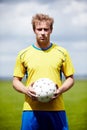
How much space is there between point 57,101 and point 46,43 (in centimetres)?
37

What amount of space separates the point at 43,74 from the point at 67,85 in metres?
0.17

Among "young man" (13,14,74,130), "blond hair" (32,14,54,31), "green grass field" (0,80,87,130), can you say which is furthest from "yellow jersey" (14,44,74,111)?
"green grass field" (0,80,87,130)

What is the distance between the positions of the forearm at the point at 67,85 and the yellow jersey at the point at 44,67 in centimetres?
3

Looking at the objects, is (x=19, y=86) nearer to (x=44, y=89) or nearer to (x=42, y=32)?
(x=44, y=89)

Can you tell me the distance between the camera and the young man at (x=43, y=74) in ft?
9.59

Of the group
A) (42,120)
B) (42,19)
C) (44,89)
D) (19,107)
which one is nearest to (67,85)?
(44,89)

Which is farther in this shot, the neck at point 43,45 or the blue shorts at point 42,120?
the neck at point 43,45

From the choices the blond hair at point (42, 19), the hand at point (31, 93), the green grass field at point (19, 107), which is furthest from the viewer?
the green grass field at point (19, 107)

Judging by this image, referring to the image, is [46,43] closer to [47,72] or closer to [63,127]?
[47,72]

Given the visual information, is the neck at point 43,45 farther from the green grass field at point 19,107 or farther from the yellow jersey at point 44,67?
Answer: the green grass field at point 19,107

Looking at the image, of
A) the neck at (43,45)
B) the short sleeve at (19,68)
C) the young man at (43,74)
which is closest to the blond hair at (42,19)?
the young man at (43,74)

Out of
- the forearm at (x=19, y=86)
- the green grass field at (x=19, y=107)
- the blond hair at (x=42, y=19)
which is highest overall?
the blond hair at (x=42, y=19)

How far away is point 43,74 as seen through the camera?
295 centimetres

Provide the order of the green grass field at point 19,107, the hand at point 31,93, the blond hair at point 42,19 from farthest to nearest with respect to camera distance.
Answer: the green grass field at point 19,107 → the blond hair at point 42,19 → the hand at point 31,93
